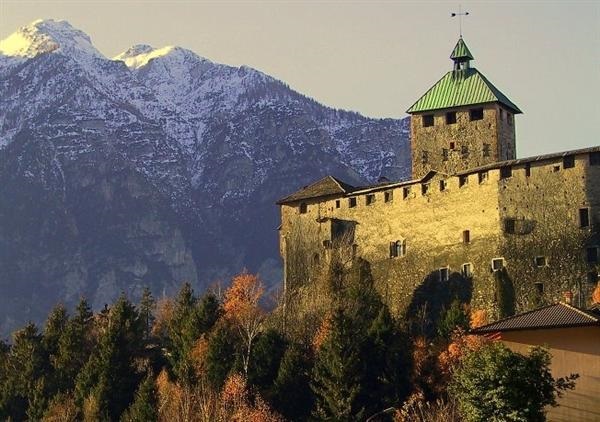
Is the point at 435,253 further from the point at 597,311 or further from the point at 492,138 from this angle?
the point at 597,311

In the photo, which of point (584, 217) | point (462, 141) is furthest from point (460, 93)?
point (584, 217)

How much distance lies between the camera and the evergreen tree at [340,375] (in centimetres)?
6600

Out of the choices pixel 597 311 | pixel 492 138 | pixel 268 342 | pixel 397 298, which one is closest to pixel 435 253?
pixel 397 298

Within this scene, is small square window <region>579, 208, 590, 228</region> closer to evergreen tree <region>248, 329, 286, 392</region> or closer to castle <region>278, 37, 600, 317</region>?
castle <region>278, 37, 600, 317</region>

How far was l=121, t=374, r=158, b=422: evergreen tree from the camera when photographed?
69.3 m

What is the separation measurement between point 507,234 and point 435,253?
6423 millimetres

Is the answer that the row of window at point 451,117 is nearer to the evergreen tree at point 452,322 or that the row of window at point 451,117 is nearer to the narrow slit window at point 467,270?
the narrow slit window at point 467,270

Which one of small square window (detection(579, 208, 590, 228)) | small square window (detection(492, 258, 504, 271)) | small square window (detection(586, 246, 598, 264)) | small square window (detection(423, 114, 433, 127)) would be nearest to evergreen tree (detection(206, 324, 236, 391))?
small square window (detection(492, 258, 504, 271))

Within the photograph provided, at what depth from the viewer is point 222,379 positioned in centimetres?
7325

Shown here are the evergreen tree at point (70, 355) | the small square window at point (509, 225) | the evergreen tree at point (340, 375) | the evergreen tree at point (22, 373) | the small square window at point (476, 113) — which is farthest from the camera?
the small square window at point (476, 113)

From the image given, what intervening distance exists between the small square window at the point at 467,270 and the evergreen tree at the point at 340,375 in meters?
15.9

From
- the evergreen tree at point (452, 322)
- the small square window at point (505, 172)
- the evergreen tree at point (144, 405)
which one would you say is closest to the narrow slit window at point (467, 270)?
the small square window at point (505, 172)

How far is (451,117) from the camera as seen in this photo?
305 feet

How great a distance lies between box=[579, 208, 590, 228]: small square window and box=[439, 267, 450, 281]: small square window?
1056cm
